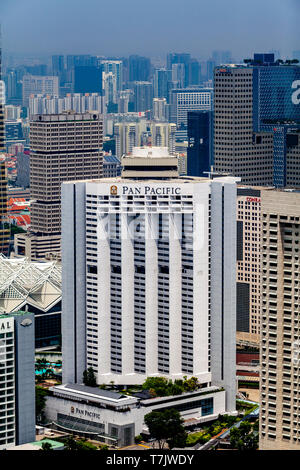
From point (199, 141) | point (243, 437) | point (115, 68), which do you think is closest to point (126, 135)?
point (199, 141)

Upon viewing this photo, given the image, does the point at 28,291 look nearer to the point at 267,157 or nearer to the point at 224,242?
the point at 224,242

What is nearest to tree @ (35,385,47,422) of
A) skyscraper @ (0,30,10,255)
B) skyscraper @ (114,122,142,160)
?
skyscraper @ (0,30,10,255)

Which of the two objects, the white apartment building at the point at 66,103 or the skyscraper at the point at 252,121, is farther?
the white apartment building at the point at 66,103

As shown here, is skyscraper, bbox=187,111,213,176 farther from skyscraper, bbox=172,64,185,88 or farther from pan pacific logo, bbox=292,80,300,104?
pan pacific logo, bbox=292,80,300,104

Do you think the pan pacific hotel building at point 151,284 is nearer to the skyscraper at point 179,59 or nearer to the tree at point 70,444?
the tree at point 70,444

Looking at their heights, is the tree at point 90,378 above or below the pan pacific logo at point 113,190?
below

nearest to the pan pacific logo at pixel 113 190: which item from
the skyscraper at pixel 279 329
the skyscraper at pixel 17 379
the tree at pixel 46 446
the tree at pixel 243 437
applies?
the skyscraper at pixel 17 379

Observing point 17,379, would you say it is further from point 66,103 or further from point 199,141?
point 66,103
